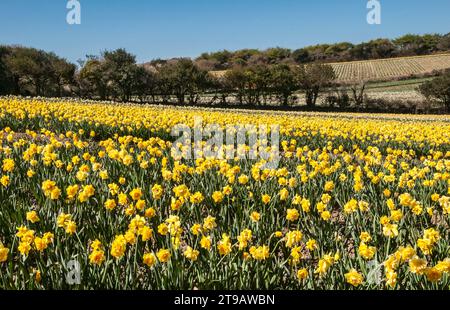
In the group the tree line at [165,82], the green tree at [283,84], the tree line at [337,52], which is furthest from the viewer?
the tree line at [337,52]

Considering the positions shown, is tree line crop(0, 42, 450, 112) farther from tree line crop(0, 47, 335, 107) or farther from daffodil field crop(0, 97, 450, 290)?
daffodil field crop(0, 97, 450, 290)

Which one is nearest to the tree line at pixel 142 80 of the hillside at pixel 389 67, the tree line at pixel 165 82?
the tree line at pixel 165 82

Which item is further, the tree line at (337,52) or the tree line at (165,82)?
the tree line at (337,52)

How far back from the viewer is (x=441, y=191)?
6352mm

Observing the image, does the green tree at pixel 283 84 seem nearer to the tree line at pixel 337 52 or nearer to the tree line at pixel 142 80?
the tree line at pixel 142 80

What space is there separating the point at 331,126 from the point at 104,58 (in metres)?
54.6

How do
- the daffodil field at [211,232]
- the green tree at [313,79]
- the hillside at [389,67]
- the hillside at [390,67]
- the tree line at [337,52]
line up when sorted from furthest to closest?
the tree line at [337,52] < the hillside at [390,67] < the hillside at [389,67] < the green tree at [313,79] < the daffodil field at [211,232]

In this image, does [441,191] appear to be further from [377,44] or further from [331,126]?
[377,44]

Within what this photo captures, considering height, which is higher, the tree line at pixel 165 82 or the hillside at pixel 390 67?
the hillside at pixel 390 67

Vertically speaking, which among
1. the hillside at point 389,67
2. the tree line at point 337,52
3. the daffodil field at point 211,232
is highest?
the tree line at point 337,52

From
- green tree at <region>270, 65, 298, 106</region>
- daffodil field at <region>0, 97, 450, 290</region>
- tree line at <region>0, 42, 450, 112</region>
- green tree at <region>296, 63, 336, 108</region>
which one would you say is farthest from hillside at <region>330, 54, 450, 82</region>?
daffodil field at <region>0, 97, 450, 290</region>

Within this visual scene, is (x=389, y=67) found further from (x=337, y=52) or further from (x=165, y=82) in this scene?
(x=165, y=82)

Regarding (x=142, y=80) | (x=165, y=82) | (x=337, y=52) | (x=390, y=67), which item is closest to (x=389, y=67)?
(x=390, y=67)

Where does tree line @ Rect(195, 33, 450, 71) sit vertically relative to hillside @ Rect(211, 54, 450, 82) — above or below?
above
